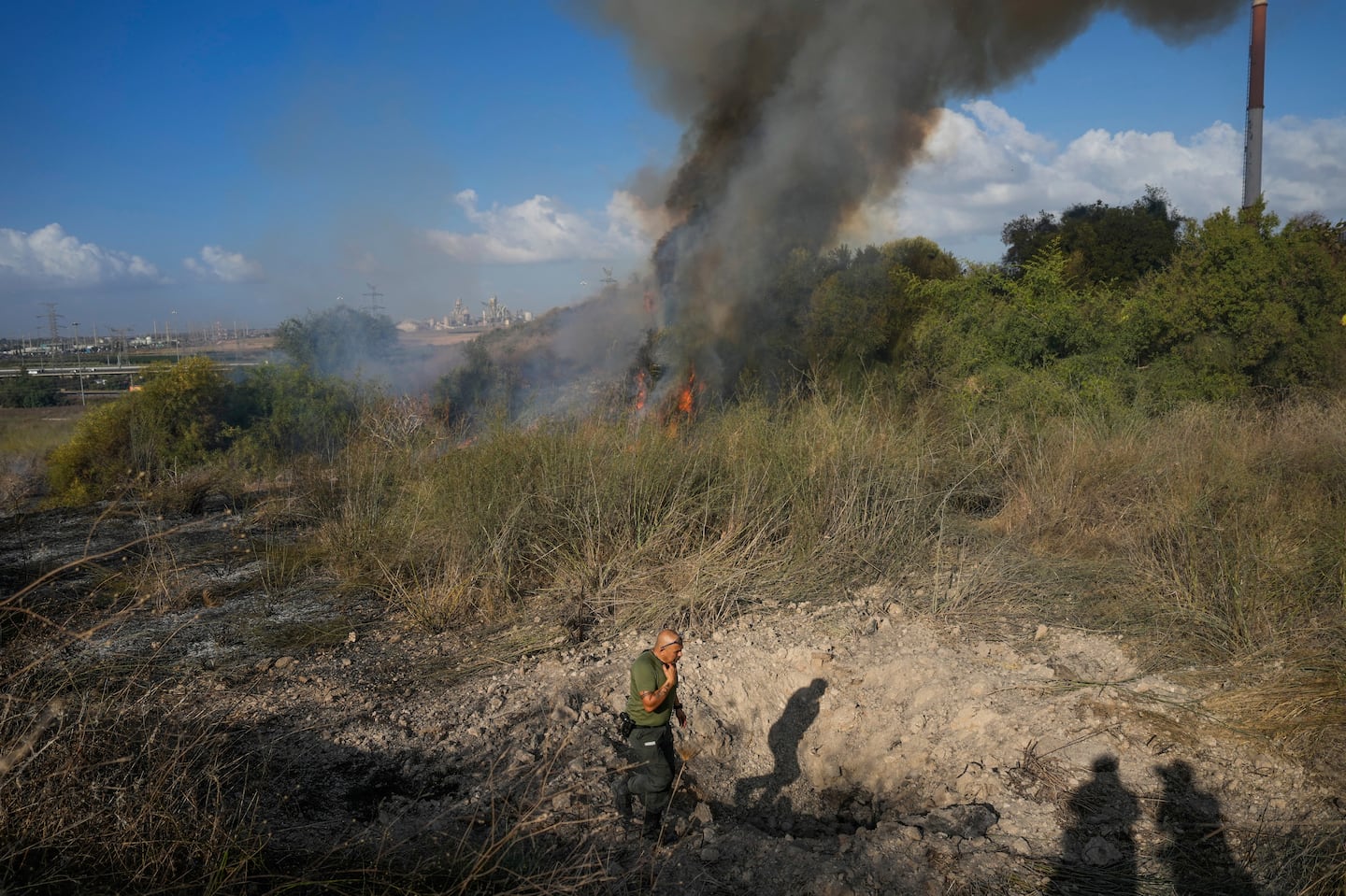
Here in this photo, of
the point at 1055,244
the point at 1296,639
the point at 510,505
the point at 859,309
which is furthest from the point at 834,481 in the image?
the point at 859,309

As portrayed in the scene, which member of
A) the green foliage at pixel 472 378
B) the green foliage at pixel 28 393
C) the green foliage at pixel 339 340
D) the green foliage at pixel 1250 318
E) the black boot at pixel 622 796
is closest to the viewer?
the black boot at pixel 622 796

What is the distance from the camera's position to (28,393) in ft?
78.8

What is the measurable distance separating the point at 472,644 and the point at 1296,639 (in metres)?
4.59

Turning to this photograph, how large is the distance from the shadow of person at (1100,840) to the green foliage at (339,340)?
48.6 feet

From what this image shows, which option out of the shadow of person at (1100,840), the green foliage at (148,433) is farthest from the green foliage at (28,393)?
the shadow of person at (1100,840)

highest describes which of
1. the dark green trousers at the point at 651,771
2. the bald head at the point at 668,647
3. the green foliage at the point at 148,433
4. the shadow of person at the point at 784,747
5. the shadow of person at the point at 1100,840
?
the green foliage at the point at 148,433

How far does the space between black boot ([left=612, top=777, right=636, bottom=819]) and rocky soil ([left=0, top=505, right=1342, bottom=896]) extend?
0.20 ft

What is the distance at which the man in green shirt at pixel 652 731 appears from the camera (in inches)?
134

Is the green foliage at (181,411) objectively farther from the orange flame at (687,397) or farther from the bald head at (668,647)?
the bald head at (668,647)

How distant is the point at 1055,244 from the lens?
437 inches

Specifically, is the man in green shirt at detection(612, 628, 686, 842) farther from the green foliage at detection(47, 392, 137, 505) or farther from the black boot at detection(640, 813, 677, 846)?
the green foliage at detection(47, 392, 137, 505)

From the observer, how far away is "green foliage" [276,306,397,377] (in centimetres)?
1650

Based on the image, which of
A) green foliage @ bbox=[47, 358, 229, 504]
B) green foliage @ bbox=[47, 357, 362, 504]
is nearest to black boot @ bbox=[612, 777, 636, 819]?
green foliage @ bbox=[47, 357, 362, 504]

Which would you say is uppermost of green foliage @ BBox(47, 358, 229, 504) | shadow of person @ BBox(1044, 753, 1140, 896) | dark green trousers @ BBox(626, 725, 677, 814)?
green foliage @ BBox(47, 358, 229, 504)
